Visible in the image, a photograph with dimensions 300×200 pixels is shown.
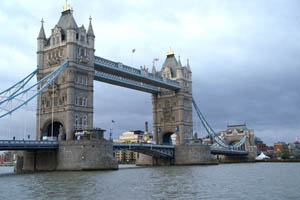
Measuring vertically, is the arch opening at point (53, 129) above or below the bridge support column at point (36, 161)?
above

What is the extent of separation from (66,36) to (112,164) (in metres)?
23.8

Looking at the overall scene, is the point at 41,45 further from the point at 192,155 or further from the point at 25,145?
the point at 192,155

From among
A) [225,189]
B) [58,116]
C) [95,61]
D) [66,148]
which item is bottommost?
[225,189]

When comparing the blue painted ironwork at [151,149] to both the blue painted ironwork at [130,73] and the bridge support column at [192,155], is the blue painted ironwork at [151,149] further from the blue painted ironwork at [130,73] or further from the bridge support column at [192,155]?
the blue painted ironwork at [130,73]

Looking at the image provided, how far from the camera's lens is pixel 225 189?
32656mm

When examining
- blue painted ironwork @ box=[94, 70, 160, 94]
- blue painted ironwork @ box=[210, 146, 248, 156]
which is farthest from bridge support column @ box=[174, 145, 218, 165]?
blue painted ironwork @ box=[94, 70, 160, 94]

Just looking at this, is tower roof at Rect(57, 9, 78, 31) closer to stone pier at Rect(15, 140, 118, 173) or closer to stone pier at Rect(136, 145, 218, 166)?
stone pier at Rect(15, 140, 118, 173)

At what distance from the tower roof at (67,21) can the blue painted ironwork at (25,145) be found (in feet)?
67.6

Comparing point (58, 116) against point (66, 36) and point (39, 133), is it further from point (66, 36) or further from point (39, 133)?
point (66, 36)

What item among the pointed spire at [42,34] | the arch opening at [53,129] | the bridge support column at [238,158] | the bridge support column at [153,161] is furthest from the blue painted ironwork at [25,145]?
the bridge support column at [238,158]

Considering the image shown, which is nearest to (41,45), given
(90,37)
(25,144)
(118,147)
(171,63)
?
(90,37)

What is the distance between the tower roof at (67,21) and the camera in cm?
6569

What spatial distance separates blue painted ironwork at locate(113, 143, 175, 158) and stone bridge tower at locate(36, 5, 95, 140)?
719 cm

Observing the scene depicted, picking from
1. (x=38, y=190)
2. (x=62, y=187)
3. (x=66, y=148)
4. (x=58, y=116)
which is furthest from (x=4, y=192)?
(x=58, y=116)
